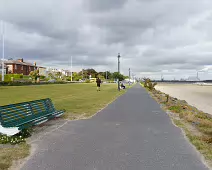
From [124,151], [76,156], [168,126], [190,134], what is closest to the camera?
[76,156]

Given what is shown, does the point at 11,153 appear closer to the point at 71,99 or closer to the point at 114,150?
the point at 114,150

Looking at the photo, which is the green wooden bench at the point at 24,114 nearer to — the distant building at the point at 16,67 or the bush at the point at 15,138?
the bush at the point at 15,138

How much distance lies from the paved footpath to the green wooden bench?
77 cm

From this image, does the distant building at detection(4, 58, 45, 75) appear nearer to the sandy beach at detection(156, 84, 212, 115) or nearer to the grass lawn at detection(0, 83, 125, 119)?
the sandy beach at detection(156, 84, 212, 115)

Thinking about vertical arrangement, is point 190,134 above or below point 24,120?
below

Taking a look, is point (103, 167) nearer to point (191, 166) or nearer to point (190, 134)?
point (191, 166)

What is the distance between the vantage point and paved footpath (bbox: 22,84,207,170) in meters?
3.81

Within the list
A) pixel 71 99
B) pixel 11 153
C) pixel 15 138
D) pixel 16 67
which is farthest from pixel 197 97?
pixel 16 67

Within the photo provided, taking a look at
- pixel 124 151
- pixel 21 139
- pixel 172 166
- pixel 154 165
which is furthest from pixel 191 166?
pixel 21 139

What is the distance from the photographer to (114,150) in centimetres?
460

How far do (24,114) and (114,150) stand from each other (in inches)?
131

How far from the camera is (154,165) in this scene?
3.85 meters

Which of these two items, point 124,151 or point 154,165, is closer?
point 154,165

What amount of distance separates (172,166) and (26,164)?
2632 mm
